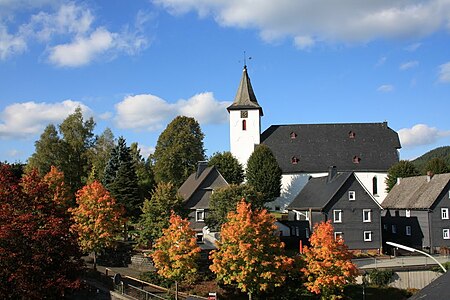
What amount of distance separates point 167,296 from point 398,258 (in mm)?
22010

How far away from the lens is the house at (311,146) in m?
73.8

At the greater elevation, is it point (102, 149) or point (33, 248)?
point (102, 149)

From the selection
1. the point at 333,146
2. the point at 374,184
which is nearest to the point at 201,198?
the point at 333,146

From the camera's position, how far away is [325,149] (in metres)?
76.4

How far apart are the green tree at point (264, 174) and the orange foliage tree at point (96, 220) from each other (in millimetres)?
30234

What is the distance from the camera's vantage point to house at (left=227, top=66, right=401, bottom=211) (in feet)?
242

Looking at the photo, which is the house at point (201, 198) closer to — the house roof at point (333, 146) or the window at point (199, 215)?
the window at point (199, 215)

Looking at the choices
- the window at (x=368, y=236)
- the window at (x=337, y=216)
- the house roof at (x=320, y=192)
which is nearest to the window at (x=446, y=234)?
the window at (x=368, y=236)

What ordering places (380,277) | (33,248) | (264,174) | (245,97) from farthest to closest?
1. (245,97)
2. (264,174)
3. (380,277)
4. (33,248)

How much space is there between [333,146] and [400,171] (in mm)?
12345

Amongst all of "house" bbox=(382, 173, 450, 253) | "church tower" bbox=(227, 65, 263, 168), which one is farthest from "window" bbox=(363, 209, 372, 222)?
"church tower" bbox=(227, 65, 263, 168)

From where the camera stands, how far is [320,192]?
51344 millimetres

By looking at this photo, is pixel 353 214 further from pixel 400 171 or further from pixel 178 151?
pixel 178 151

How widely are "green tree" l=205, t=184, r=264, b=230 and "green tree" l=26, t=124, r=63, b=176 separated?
28399 mm
